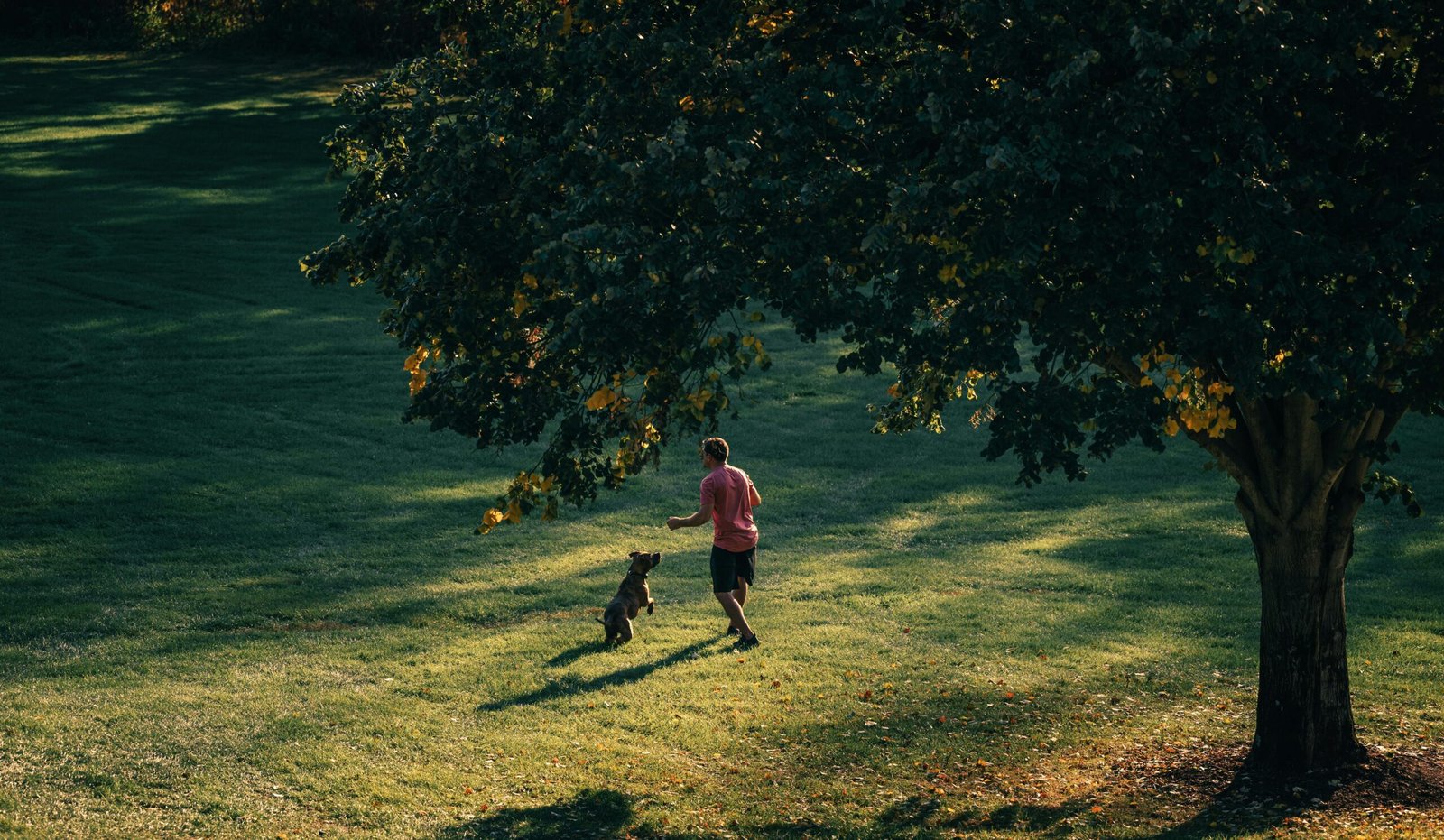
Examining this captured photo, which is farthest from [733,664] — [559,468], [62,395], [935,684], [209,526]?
[62,395]

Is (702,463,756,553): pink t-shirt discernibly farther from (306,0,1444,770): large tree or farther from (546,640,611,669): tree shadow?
(306,0,1444,770): large tree

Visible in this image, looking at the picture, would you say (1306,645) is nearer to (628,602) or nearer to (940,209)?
(940,209)

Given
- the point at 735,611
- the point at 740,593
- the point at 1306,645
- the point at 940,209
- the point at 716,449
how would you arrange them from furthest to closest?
the point at 740,593 < the point at 735,611 < the point at 716,449 < the point at 1306,645 < the point at 940,209

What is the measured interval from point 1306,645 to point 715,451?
17.8ft

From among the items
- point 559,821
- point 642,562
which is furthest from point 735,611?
point 559,821

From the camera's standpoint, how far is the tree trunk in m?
10.0

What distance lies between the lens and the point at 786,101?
25.6 ft

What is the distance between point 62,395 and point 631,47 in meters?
19.0

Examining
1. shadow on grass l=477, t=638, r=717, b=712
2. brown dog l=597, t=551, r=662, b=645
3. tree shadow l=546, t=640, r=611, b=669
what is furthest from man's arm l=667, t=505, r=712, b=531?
tree shadow l=546, t=640, r=611, b=669

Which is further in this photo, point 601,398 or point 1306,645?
point 1306,645

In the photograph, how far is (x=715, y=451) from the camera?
12.9 m

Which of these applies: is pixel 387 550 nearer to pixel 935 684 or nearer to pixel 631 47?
pixel 935 684

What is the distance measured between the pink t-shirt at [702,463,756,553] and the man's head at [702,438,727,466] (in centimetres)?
9

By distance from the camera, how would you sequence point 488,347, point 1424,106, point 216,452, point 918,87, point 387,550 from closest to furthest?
point 918,87
point 1424,106
point 488,347
point 387,550
point 216,452
